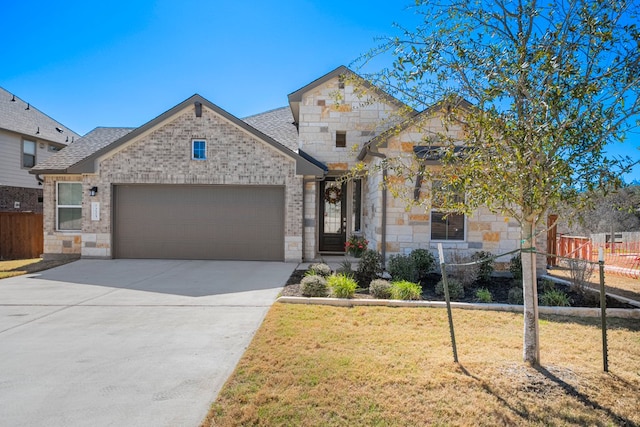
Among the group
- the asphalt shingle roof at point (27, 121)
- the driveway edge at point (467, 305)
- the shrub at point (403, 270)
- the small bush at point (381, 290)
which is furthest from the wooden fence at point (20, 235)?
the small bush at point (381, 290)

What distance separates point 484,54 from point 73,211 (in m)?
13.0

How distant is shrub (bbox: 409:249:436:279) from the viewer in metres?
8.89

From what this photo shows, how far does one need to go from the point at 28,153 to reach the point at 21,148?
1.46 ft

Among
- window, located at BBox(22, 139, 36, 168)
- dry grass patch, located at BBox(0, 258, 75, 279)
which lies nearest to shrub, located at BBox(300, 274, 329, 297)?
dry grass patch, located at BBox(0, 258, 75, 279)

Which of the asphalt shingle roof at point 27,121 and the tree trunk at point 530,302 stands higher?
the asphalt shingle roof at point 27,121

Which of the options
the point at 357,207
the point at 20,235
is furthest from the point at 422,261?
the point at 20,235

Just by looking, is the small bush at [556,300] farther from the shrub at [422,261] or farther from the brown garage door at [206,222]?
the brown garage door at [206,222]

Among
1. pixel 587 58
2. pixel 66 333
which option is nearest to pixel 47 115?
pixel 66 333

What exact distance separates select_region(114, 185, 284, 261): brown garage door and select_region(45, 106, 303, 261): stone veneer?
321mm

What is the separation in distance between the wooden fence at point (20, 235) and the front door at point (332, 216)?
1088cm

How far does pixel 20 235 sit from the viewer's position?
13617mm

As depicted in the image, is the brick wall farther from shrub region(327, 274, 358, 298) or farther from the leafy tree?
the leafy tree

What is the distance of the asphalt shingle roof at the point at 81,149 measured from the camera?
39.1ft

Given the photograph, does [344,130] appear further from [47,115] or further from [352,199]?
[47,115]
